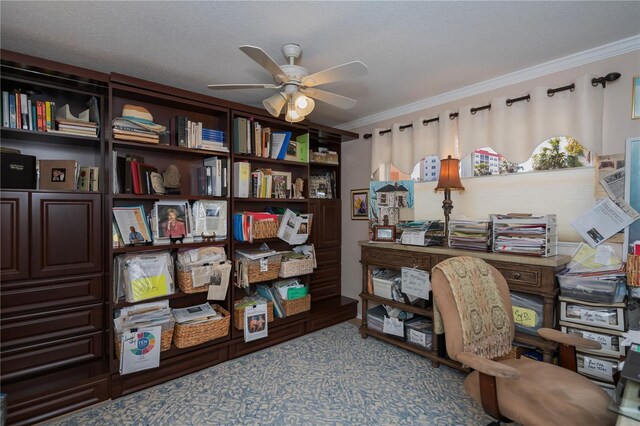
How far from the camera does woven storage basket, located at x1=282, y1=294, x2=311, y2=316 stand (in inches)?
121

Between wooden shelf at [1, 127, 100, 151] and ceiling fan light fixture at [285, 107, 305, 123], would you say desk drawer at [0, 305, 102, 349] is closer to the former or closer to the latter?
wooden shelf at [1, 127, 100, 151]

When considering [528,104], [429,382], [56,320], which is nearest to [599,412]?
[429,382]

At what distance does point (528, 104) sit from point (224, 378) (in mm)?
3296

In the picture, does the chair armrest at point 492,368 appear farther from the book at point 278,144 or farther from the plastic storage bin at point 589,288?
the book at point 278,144

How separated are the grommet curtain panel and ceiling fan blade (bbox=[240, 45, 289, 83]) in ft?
5.74

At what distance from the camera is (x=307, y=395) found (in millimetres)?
2221

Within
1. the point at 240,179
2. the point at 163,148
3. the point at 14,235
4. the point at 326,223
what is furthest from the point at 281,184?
the point at 14,235

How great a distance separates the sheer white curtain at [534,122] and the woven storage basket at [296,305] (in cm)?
210

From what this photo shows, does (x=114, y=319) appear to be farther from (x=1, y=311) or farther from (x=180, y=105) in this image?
(x=180, y=105)

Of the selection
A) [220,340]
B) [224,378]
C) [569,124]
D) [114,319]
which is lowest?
[224,378]

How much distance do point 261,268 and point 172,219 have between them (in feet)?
2.97

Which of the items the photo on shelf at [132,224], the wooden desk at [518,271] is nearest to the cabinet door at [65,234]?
the photo on shelf at [132,224]

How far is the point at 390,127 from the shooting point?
3484mm

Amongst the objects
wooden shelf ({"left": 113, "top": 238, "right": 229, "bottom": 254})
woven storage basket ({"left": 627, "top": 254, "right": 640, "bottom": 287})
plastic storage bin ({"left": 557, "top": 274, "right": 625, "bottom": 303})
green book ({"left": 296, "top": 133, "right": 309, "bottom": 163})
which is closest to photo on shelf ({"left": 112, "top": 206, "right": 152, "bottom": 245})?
wooden shelf ({"left": 113, "top": 238, "right": 229, "bottom": 254})
